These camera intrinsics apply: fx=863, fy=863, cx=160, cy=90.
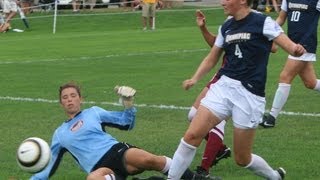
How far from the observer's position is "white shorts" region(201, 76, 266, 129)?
8094mm

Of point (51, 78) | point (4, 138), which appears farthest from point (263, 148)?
point (51, 78)

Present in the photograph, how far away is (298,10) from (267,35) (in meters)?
4.47

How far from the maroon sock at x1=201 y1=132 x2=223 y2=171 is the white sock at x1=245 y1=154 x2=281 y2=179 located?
562mm

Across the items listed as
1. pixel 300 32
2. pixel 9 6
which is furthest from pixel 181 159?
pixel 9 6

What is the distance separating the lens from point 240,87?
8125 millimetres

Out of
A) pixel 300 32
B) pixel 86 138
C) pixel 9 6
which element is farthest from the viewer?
pixel 9 6

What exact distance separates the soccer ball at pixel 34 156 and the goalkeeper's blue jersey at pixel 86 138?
26cm

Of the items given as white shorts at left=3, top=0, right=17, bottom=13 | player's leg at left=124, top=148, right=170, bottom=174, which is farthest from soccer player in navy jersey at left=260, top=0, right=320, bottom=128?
white shorts at left=3, top=0, right=17, bottom=13

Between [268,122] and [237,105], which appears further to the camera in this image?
[268,122]

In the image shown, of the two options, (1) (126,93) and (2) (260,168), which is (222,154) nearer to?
(2) (260,168)

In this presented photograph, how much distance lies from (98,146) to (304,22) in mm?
5005

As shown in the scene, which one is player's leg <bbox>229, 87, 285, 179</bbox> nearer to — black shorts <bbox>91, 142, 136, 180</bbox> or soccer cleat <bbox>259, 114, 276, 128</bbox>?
black shorts <bbox>91, 142, 136, 180</bbox>

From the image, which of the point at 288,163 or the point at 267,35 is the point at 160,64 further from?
the point at 267,35

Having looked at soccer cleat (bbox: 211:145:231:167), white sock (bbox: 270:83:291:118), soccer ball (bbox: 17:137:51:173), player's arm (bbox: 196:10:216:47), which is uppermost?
player's arm (bbox: 196:10:216:47)
